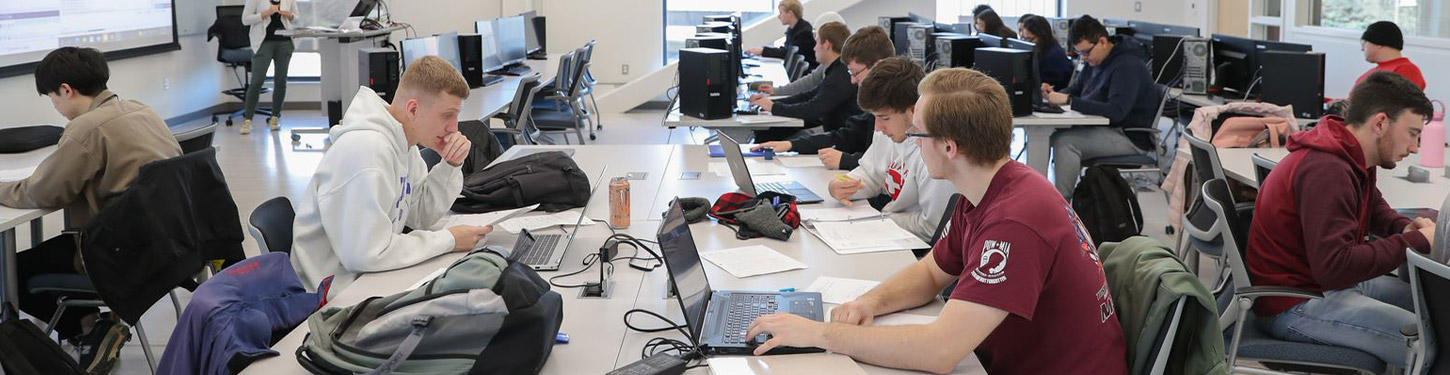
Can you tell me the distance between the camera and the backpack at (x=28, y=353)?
257 cm

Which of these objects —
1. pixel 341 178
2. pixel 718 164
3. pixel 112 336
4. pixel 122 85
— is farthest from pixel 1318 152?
pixel 122 85

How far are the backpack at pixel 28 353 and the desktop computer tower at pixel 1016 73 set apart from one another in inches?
176

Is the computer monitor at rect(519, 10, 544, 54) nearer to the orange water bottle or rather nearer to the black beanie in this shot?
the black beanie

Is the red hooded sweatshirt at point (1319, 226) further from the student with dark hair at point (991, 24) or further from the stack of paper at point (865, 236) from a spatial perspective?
the student with dark hair at point (991, 24)

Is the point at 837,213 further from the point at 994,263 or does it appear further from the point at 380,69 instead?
the point at 380,69

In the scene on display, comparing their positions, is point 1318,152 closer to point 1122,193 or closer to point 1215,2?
point 1122,193

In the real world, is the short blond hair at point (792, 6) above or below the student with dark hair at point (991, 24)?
above

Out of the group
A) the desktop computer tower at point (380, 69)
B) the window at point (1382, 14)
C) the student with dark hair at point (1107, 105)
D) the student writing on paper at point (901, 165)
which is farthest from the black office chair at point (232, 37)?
the window at point (1382, 14)

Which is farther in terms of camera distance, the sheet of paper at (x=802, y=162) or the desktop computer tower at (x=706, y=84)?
the desktop computer tower at (x=706, y=84)

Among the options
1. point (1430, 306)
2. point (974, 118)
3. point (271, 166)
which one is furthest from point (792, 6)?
point (974, 118)

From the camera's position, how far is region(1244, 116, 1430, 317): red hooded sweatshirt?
281cm

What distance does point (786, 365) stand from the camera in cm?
204

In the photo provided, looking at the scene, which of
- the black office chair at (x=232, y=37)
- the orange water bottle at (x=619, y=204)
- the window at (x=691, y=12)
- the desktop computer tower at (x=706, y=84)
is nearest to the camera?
the orange water bottle at (x=619, y=204)

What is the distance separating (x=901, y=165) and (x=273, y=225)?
5.85 ft
